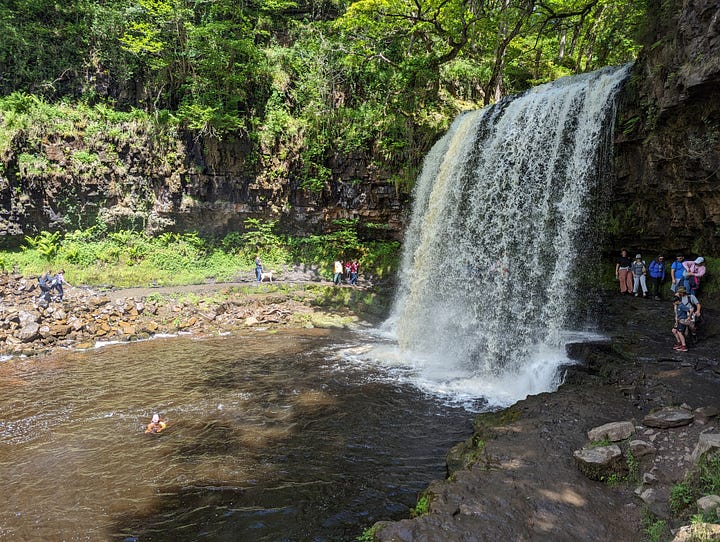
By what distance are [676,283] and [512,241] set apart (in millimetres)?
4165

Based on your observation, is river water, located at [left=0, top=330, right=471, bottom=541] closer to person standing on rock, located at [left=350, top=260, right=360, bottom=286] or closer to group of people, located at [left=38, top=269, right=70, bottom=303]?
group of people, located at [left=38, top=269, right=70, bottom=303]

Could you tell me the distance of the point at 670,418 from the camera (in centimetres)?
564

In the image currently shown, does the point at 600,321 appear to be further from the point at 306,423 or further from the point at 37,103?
the point at 37,103

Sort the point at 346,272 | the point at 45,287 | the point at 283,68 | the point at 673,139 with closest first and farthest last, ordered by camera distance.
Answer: the point at 673,139 → the point at 45,287 → the point at 346,272 → the point at 283,68

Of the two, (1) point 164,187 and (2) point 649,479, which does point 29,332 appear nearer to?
(1) point 164,187

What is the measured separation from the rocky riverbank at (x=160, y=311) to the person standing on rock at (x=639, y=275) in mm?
9166

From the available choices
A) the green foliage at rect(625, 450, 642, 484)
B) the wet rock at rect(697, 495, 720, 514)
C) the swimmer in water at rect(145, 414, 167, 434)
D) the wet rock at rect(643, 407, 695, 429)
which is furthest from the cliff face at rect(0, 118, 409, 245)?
the wet rock at rect(697, 495, 720, 514)

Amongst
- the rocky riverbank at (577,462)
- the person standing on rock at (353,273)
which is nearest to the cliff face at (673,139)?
the rocky riverbank at (577,462)

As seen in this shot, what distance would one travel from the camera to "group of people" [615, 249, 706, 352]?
28.5ft

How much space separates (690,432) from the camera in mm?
5383

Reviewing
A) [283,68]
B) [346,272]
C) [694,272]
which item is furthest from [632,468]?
[283,68]

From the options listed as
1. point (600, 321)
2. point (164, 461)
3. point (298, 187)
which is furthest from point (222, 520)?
point (298, 187)

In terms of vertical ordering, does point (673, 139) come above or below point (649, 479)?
above

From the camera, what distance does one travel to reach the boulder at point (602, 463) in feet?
16.6
